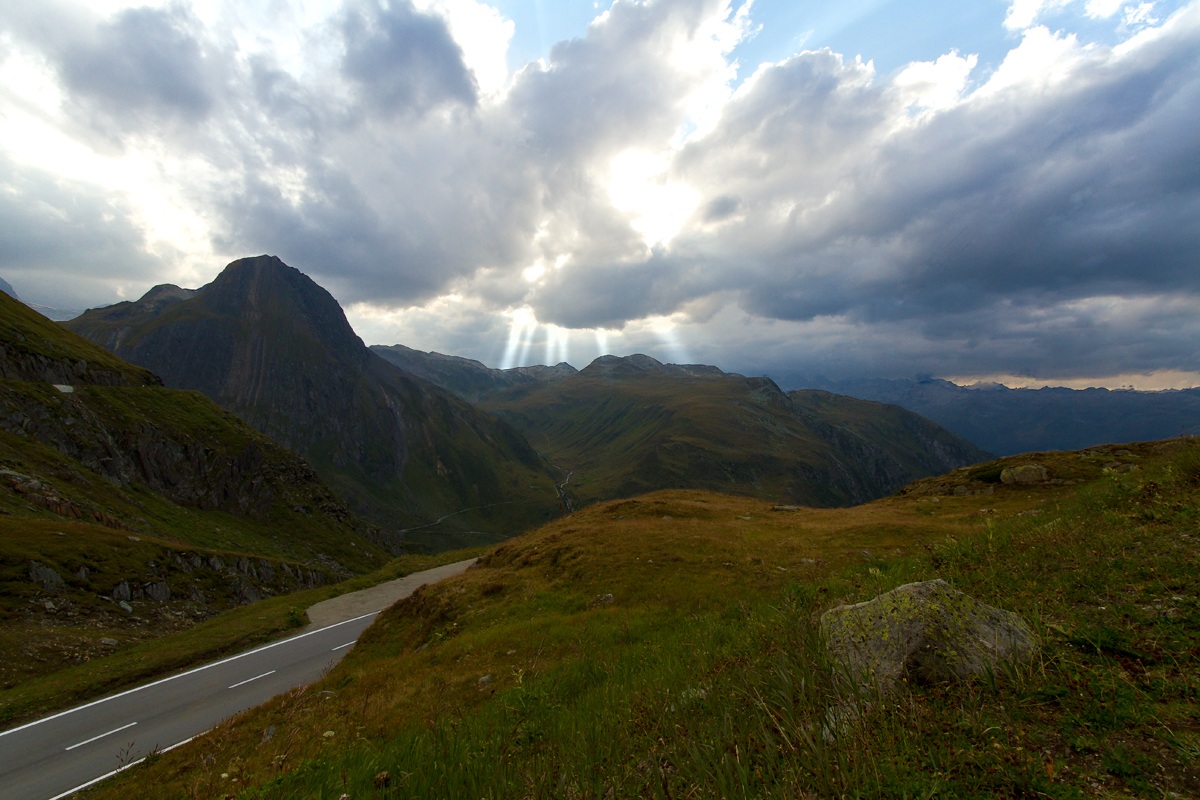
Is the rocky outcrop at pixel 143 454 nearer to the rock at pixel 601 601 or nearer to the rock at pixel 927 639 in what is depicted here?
the rock at pixel 601 601

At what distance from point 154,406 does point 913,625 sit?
15420cm

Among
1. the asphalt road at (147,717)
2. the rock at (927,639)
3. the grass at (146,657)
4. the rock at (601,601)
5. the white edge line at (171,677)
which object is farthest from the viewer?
the grass at (146,657)

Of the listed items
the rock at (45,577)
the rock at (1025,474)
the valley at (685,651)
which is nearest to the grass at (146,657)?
the valley at (685,651)

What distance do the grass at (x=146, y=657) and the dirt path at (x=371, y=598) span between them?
137cm

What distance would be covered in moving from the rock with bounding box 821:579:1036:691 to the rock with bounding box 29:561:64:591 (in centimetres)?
5734

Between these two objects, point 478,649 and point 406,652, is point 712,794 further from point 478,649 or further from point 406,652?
point 406,652

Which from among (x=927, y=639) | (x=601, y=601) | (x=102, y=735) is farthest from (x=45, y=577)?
(x=927, y=639)

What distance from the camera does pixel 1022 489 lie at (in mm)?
37562

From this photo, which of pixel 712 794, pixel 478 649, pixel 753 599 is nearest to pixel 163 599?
pixel 478 649

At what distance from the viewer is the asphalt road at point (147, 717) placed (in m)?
17.9

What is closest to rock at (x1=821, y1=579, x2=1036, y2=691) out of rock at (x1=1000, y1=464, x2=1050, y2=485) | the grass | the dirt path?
the dirt path

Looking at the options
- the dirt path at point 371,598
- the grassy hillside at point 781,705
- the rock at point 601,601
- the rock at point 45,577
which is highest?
the grassy hillside at point 781,705

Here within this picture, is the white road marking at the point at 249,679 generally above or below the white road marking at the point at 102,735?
below

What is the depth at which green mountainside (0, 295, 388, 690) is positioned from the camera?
36.8 m
